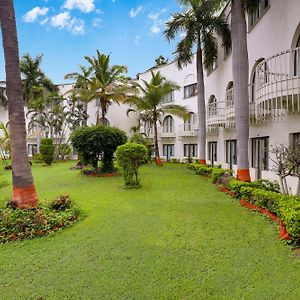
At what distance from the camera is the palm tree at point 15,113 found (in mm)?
7430

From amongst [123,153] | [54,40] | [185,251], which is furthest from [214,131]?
[185,251]

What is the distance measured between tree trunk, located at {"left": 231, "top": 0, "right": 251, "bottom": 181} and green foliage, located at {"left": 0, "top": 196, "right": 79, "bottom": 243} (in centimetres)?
721

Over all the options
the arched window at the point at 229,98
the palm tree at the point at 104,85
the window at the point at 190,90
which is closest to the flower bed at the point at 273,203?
the arched window at the point at 229,98

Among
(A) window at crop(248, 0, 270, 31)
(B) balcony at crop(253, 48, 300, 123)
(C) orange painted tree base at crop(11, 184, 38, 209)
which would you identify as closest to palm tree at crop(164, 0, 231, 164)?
(A) window at crop(248, 0, 270, 31)

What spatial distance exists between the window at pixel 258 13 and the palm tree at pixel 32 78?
2708 centimetres

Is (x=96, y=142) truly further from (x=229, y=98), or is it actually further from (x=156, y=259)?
(x=156, y=259)

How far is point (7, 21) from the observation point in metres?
7.45

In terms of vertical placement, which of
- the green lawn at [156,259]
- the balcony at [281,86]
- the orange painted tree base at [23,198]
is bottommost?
the green lawn at [156,259]

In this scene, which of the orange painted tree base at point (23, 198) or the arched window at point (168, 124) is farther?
the arched window at point (168, 124)

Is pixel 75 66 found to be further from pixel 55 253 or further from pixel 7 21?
pixel 55 253

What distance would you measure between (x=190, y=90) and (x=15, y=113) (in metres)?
22.2

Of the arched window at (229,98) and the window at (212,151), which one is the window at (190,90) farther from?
the arched window at (229,98)

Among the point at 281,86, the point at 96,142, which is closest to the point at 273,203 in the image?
the point at 281,86

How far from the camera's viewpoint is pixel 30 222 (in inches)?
258
